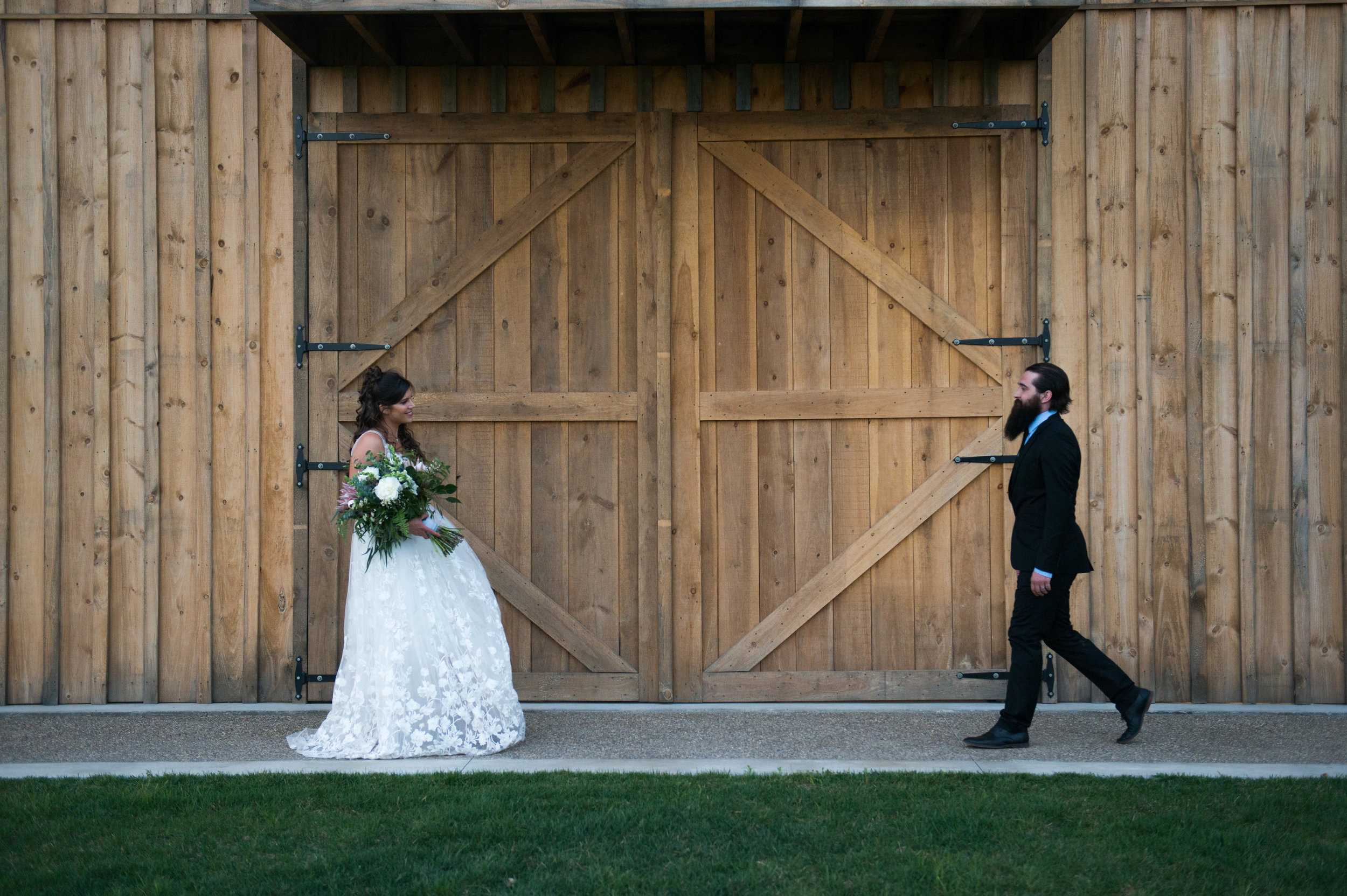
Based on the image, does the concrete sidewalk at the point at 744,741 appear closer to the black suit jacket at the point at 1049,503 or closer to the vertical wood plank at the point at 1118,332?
the vertical wood plank at the point at 1118,332

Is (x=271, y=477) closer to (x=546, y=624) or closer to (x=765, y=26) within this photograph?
(x=546, y=624)

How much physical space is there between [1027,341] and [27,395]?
18.2ft

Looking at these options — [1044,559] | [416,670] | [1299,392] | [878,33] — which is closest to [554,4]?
[878,33]

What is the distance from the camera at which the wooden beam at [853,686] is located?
20.1 feet

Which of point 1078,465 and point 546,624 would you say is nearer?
point 1078,465

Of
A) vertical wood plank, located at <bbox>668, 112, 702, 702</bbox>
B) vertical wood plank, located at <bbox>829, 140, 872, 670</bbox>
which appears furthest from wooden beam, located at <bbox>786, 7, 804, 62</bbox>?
vertical wood plank, located at <bbox>668, 112, 702, 702</bbox>

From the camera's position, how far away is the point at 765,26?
19.9 feet

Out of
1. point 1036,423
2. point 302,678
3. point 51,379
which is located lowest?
point 302,678

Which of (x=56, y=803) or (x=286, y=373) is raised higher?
(x=286, y=373)

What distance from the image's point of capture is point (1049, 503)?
191 inches

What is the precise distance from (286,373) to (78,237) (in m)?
1.38

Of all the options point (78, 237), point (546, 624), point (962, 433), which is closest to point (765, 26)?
point (962, 433)

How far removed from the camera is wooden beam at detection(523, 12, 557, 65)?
5461mm

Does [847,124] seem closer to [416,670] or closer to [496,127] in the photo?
[496,127]
